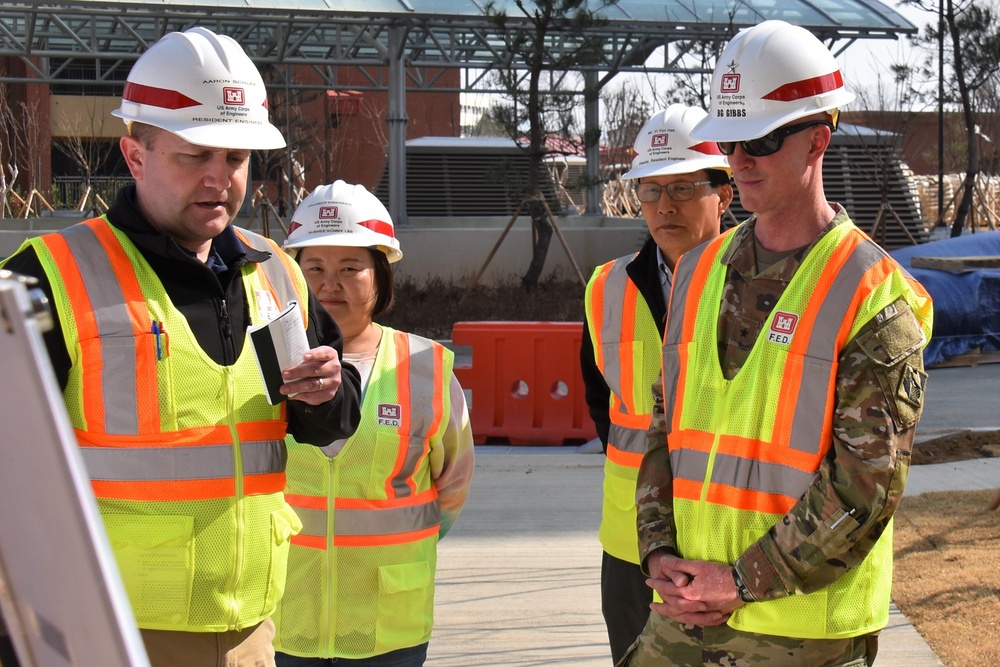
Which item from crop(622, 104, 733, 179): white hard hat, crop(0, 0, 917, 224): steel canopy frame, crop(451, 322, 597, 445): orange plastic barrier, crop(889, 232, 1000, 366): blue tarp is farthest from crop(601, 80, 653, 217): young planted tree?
crop(622, 104, 733, 179): white hard hat

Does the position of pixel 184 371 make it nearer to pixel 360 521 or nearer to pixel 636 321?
pixel 360 521

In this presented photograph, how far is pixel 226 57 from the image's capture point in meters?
2.77

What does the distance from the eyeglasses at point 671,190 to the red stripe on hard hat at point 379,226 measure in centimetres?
89

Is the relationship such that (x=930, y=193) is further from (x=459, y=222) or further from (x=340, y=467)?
(x=340, y=467)

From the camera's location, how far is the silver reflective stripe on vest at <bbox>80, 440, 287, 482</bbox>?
101 inches

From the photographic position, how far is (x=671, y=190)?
4223 mm

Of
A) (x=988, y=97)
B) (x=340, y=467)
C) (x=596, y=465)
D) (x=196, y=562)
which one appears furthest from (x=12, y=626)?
(x=988, y=97)

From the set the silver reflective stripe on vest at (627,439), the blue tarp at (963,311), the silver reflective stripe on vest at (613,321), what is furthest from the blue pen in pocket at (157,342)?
the blue tarp at (963,311)

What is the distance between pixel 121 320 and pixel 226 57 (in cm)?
64

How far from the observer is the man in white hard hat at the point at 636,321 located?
3.79 meters

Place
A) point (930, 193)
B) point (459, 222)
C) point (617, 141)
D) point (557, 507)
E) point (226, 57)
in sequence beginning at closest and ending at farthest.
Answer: point (226, 57) → point (557, 507) → point (459, 222) → point (930, 193) → point (617, 141)

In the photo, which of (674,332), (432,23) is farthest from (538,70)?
(674,332)

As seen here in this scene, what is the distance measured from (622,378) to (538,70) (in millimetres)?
15850

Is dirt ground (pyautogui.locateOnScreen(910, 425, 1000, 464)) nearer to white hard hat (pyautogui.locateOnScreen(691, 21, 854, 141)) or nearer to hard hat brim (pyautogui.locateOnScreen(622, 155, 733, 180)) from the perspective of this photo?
hard hat brim (pyautogui.locateOnScreen(622, 155, 733, 180))
